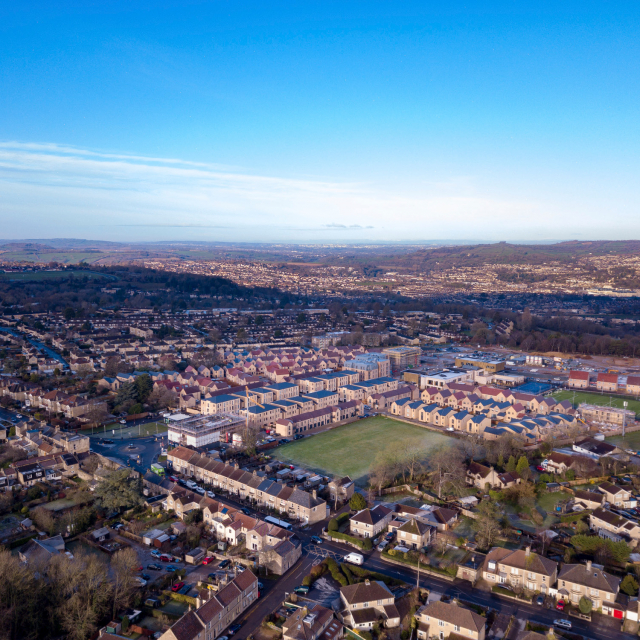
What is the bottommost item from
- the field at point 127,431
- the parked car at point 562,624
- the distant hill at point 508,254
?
the field at point 127,431

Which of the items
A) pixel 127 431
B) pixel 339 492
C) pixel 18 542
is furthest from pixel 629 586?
pixel 127 431

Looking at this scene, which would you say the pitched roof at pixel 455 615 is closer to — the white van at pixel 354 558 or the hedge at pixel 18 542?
the white van at pixel 354 558

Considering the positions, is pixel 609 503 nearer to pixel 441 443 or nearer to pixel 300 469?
pixel 441 443

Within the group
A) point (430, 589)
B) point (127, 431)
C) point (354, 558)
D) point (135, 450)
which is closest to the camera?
point (430, 589)

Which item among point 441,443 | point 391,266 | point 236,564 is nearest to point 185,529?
point 236,564

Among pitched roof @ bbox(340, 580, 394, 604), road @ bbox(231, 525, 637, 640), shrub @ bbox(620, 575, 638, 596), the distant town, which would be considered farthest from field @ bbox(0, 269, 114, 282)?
shrub @ bbox(620, 575, 638, 596)

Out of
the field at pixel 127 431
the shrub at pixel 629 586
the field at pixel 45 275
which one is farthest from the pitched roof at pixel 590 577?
the field at pixel 45 275

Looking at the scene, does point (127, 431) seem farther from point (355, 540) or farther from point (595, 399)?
point (595, 399)
